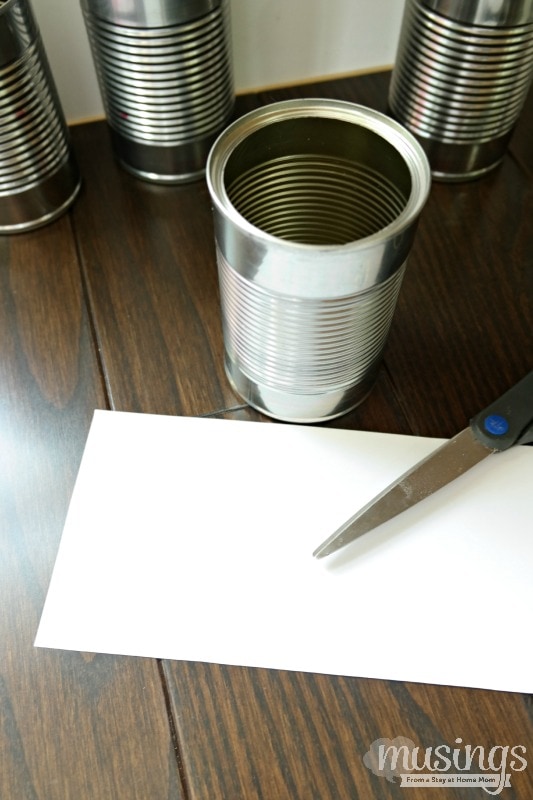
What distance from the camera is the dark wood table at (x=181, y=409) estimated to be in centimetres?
35

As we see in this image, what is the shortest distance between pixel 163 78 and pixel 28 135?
99mm

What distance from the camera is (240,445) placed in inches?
17.4

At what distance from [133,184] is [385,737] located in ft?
1.41

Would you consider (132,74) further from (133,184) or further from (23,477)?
(23,477)

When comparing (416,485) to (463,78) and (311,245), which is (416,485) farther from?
(463,78)

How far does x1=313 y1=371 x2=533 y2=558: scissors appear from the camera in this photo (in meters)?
0.40

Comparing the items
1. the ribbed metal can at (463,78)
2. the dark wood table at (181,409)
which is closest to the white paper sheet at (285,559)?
the dark wood table at (181,409)

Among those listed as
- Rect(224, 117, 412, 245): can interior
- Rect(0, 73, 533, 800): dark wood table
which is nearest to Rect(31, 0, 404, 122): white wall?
Rect(0, 73, 533, 800): dark wood table

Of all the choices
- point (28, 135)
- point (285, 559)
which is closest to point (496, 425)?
point (285, 559)

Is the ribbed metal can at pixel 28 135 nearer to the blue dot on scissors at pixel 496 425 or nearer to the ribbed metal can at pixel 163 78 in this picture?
the ribbed metal can at pixel 163 78

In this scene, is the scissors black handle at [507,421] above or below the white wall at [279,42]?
below

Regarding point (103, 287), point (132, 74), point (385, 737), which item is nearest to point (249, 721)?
point (385, 737)

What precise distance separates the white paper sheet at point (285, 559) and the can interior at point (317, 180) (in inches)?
5.0

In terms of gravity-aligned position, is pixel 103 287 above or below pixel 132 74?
below
